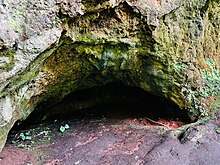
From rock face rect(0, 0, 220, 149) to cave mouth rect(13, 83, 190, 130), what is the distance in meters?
0.43

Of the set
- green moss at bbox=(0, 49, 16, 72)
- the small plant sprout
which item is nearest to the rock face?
green moss at bbox=(0, 49, 16, 72)

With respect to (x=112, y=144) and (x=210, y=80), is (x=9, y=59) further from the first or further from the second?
(x=210, y=80)

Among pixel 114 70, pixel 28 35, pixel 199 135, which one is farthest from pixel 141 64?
pixel 28 35

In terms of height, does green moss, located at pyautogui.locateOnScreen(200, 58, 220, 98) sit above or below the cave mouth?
above

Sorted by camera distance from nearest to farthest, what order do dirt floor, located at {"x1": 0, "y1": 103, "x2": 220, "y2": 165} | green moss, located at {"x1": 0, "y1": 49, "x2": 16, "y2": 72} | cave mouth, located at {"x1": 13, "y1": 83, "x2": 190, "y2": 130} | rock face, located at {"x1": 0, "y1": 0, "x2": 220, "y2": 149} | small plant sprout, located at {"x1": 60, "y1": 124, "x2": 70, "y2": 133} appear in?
1. green moss, located at {"x1": 0, "y1": 49, "x2": 16, "y2": 72}
2. rock face, located at {"x1": 0, "y1": 0, "x2": 220, "y2": 149}
3. dirt floor, located at {"x1": 0, "y1": 103, "x2": 220, "y2": 165}
4. small plant sprout, located at {"x1": 60, "y1": 124, "x2": 70, "y2": 133}
5. cave mouth, located at {"x1": 13, "y1": 83, "x2": 190, "y2": 130}

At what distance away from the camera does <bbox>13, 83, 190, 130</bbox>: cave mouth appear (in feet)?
15.4

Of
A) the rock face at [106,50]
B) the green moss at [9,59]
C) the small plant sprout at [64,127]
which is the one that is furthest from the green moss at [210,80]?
the green moss at [9,59]

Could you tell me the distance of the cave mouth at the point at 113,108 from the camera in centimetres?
468

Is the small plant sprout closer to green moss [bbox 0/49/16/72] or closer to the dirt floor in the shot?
the dirt floor

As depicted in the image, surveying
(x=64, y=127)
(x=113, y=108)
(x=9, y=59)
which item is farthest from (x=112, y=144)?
(x=9, y=59)

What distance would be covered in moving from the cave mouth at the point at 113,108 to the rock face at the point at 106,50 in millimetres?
425

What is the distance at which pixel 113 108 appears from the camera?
521 centimetres

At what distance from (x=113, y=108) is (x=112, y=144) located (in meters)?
1.51

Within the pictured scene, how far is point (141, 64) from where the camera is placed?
4102 mm
